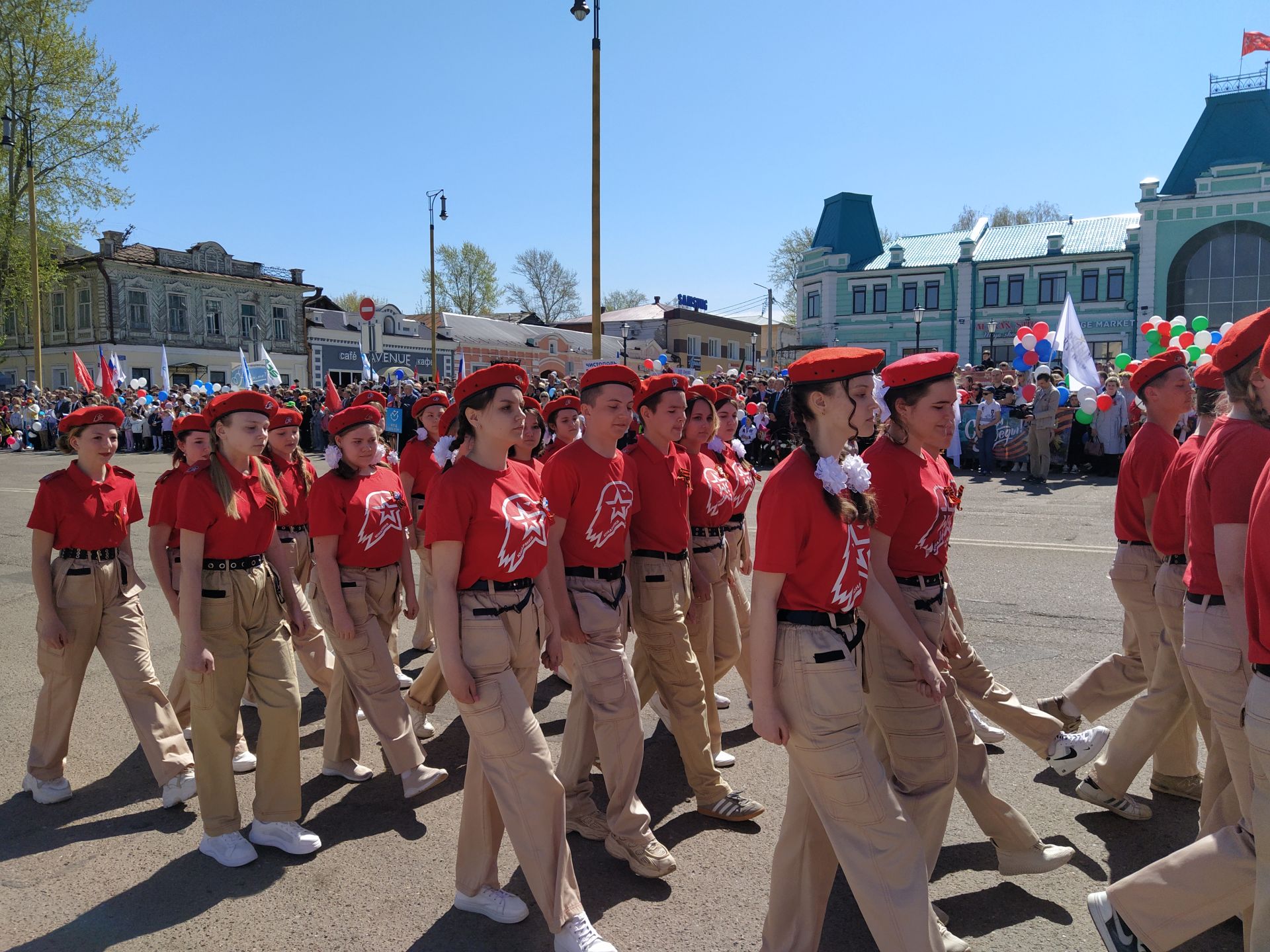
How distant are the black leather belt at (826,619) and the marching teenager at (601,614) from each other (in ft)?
3.87

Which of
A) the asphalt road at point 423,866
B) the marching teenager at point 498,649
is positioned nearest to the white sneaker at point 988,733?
the asphalt road at point 423,866

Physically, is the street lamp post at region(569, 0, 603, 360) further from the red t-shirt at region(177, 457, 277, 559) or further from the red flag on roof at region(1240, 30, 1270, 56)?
the red flag on roof at region(1240, 30, 1270, 56)

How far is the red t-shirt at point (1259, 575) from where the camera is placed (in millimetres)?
2441

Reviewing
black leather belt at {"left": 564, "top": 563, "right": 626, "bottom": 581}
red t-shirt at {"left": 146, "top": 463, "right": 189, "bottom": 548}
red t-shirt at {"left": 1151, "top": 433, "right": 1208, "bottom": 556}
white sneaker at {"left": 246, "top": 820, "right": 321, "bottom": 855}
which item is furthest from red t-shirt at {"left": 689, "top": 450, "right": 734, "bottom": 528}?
red t-shirt at {"left": 146, "top": 463, "right": 189, "bottom": 548}

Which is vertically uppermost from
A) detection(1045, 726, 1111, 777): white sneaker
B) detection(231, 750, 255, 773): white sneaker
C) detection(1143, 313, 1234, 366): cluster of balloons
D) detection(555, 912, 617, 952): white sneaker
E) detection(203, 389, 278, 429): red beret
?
detection(1143, 313, 1234, 366): cluster of balloons

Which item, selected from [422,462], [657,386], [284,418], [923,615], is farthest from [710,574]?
[284,418]

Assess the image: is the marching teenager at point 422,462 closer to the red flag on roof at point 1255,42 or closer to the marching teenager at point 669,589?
the marching teenager at point 669,589

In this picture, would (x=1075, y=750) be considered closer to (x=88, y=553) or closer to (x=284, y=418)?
(x=284, y=418)

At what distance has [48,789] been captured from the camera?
15.3 feet

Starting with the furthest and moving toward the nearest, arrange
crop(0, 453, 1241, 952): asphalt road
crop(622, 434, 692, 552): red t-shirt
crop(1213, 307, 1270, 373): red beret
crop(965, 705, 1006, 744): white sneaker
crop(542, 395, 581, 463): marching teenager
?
crop(542, 395, 581, 463): marching teenager → crop(965, 705, 1006, 744): white sneaker → crop(622, 434, 692, 552): red t-shirt → crop(0, 453, 1241, 952): asphalt road → crop(1213, 307, 1270, 373): red beret

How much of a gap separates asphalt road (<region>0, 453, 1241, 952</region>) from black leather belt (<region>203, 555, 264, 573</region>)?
131cm

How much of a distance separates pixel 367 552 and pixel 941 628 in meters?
2.92

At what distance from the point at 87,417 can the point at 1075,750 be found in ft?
17.7

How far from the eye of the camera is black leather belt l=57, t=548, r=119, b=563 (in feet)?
15.8
